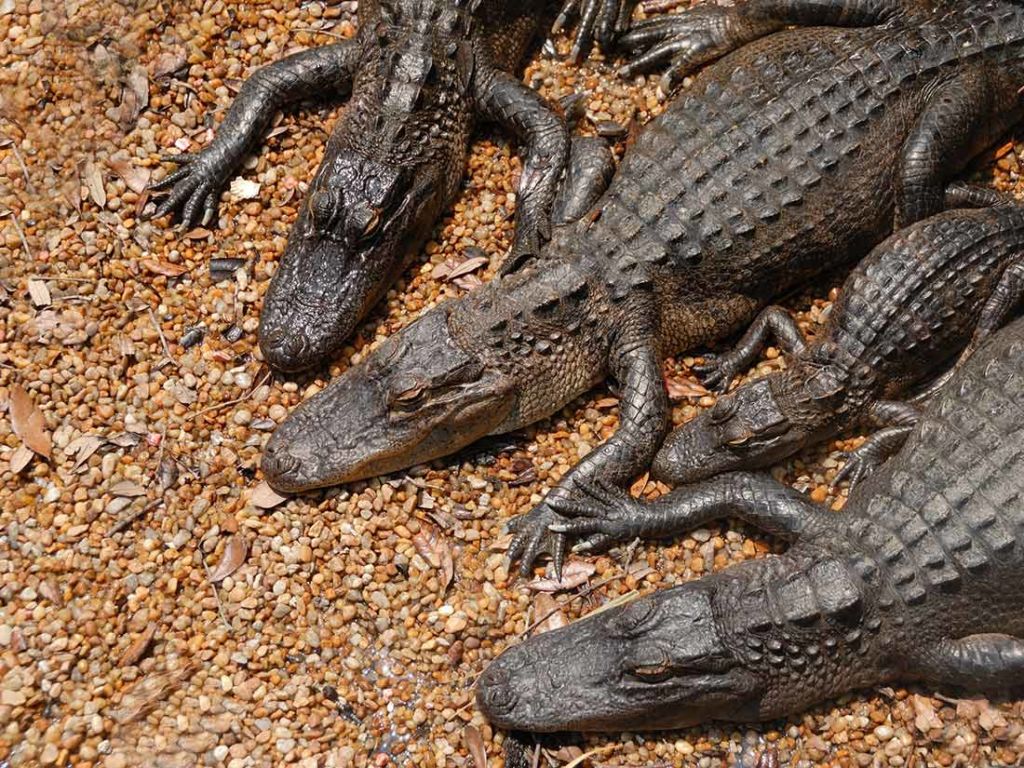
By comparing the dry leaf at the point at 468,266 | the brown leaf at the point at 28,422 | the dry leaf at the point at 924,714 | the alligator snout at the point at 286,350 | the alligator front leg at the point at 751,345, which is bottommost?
the dry leaf at the point at 924,714

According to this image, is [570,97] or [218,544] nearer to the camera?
[218,544]

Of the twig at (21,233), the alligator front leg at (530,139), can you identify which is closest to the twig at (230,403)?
the twig at (21,233)

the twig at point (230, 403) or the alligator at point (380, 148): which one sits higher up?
the alligator at point (380, 148)

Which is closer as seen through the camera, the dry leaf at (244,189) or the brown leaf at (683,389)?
the brown leaf at (683,389)

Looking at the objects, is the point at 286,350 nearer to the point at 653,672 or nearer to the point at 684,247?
the point at 684,247

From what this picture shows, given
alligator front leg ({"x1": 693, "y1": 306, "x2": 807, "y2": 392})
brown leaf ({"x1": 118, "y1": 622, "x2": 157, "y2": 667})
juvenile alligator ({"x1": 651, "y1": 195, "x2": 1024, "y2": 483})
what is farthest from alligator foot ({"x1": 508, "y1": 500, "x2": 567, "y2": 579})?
brown leaf ({"x1": 118, "y1": 622, "x2": 157, "y2": 667})

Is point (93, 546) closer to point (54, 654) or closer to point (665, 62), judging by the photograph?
point (54, 654)

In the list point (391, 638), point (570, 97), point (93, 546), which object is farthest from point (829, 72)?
point (93, 546)

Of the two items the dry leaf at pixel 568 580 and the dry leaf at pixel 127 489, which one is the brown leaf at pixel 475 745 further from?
the dry leaf at pixel 127 489
